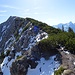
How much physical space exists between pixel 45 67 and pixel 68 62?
8.19 metres

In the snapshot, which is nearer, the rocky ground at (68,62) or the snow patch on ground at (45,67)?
the rocky ground at (68,62)

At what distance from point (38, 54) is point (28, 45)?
16868mm

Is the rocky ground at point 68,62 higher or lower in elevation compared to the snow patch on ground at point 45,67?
higher

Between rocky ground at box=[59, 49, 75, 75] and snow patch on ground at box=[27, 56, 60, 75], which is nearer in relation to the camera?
rocky ground at box=[59, 49, 75, 75]

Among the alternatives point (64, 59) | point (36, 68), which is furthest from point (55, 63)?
point (36, 68)

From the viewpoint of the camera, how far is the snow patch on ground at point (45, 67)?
147 ft

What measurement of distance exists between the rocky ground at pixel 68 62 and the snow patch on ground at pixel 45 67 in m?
2.63

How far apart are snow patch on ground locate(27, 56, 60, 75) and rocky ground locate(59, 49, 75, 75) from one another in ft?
8.63

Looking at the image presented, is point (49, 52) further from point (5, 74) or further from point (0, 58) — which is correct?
point (0, 58)

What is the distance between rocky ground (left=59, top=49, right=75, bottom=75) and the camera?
36062 millimetres

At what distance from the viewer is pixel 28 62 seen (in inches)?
2072

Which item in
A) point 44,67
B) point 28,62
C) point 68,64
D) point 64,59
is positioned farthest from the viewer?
point 28,62

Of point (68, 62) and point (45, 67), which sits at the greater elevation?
point (68, 62)

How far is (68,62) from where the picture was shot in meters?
42.9
